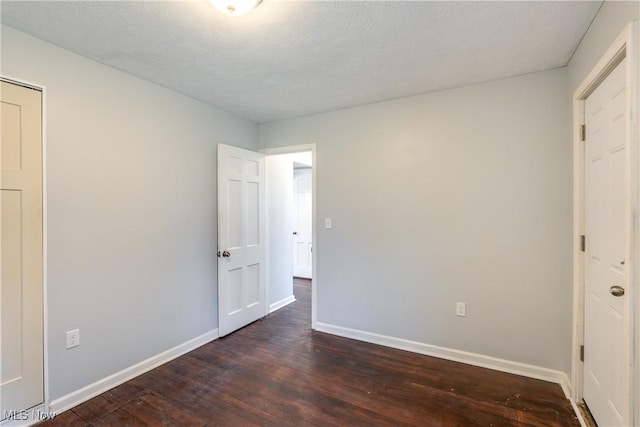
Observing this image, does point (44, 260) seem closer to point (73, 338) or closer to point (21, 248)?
point (21, 248)

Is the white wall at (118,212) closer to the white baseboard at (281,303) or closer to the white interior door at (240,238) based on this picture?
the white interior door at (240,238)

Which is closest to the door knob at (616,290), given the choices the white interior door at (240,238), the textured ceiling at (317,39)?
the textured ceiling at (317,39)

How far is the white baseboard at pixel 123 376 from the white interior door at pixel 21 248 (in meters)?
0.14

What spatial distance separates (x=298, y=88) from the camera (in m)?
2.67

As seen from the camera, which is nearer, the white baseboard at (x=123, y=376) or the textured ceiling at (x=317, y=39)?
the textured ceiling at (x=317, y=39)

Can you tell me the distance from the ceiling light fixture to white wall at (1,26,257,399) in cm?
133

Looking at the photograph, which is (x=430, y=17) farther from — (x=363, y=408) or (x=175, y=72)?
(x=363, y=408)

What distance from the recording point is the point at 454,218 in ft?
8.74

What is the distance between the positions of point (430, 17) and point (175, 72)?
194 cm

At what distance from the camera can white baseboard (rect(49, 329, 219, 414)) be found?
1997 mm

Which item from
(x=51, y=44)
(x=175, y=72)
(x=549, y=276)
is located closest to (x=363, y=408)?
(x=549, y=276)

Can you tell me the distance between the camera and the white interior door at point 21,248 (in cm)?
176

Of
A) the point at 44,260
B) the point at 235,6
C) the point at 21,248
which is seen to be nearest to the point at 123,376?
the point at 44,260

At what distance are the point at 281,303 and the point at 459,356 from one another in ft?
7.88
